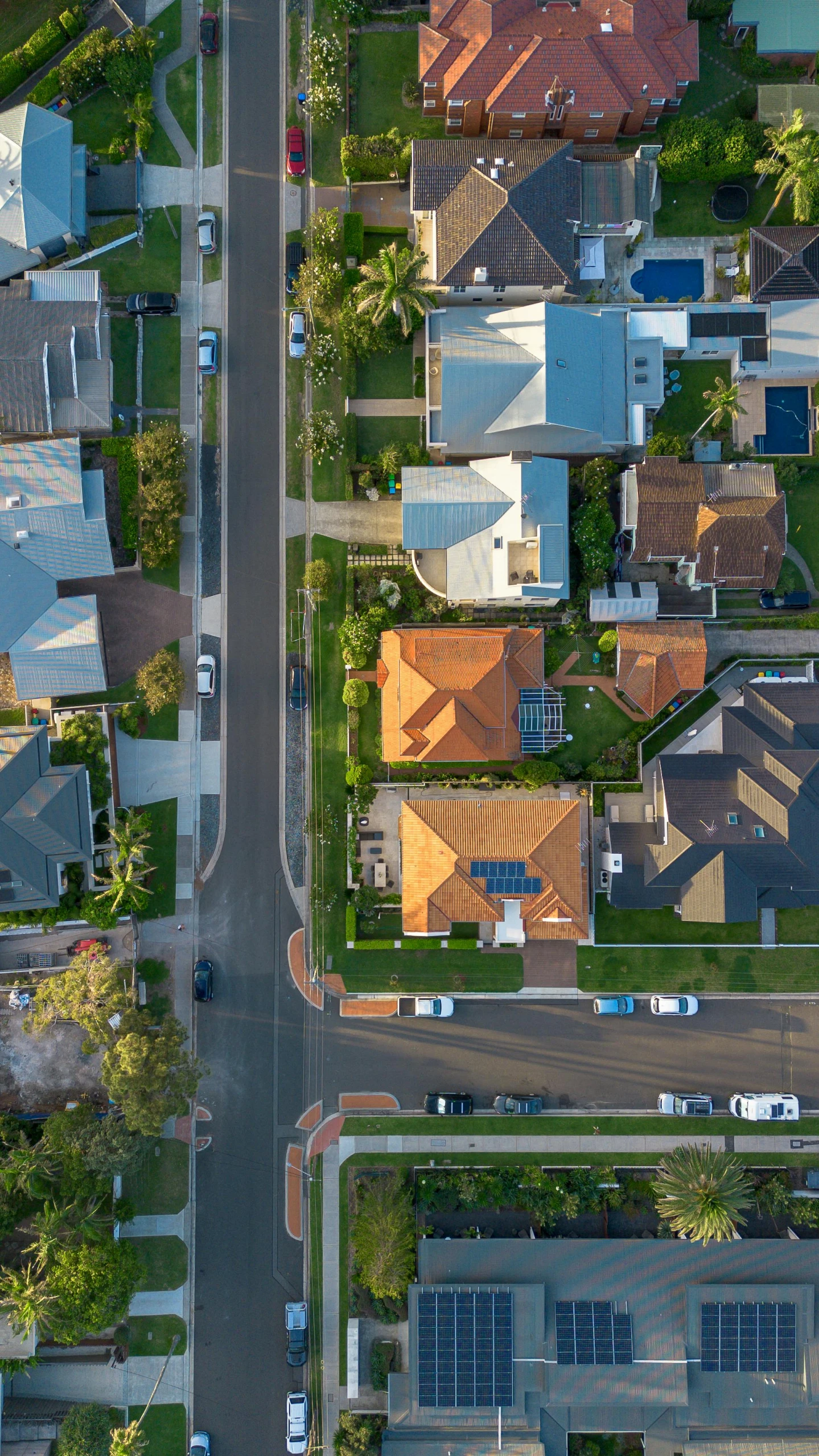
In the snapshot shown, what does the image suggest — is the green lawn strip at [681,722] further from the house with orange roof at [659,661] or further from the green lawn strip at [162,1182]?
the green lawn strip at [162,1182]

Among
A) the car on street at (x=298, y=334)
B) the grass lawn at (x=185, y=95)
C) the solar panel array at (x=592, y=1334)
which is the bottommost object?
the solar panel array at (x=592, y=1334)

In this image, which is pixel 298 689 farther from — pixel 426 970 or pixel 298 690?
pixel 426 970

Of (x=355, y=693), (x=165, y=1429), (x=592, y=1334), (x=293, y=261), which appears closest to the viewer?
(x=592, y=1334)

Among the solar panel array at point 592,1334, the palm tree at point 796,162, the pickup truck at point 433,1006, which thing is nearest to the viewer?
the solar panel array at point 592,1334

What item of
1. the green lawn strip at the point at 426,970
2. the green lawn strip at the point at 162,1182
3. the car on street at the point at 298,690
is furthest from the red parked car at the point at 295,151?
the green lawn strip at the point at 162,1182

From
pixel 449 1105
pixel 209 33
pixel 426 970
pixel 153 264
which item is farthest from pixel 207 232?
pixel 449 1105

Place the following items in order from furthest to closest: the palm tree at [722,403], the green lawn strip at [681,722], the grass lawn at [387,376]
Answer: the grass lawn at [387,376], the green lawn strip at [681,722], the palm tree at [722,403]

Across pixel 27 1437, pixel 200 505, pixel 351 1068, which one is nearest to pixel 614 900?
pixel 351 1068
